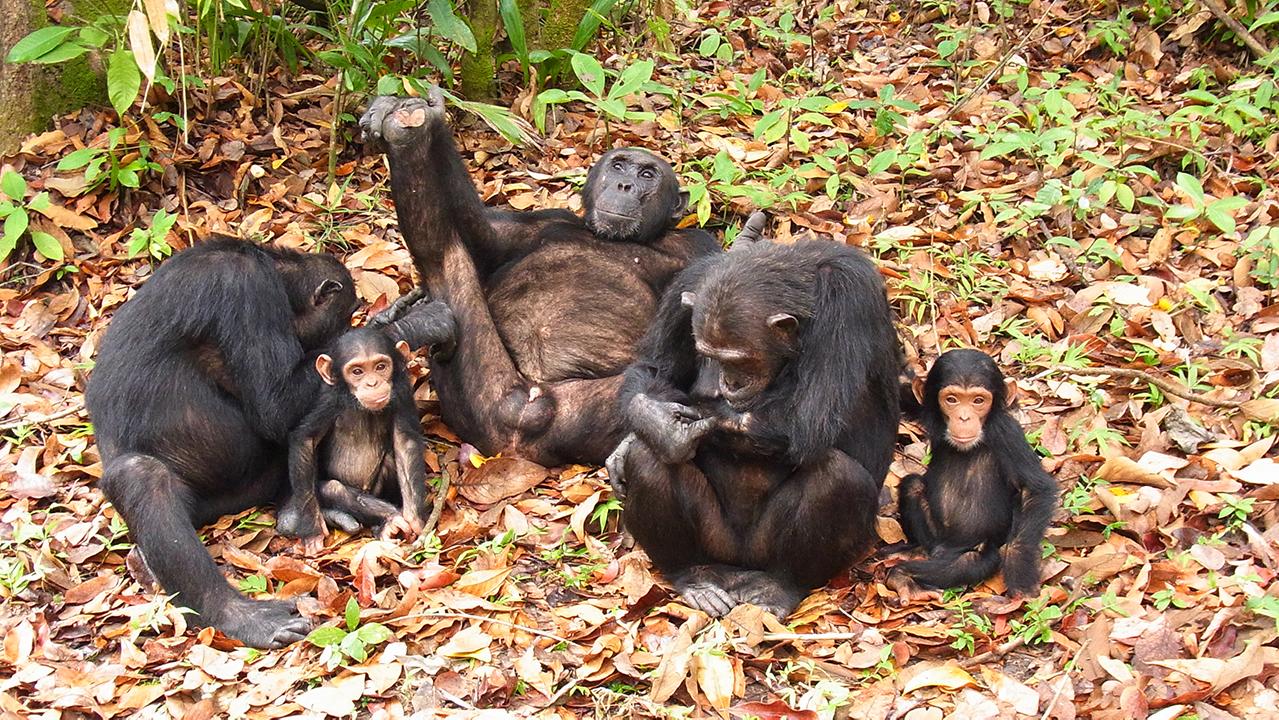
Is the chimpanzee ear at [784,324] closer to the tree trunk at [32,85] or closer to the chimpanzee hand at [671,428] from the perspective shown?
the chimpanzee hand at [671,428]

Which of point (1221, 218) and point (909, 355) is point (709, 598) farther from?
point (1221, 218)

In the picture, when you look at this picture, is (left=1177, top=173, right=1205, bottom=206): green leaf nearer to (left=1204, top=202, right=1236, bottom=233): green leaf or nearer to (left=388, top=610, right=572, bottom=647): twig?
(left=1204, top=202, right=1236, bottom=233): green leaf

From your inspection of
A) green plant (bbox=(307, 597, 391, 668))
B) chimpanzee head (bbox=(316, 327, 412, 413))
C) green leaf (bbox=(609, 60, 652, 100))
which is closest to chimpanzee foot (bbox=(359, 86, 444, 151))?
chimpanzee head (bbox=(316, 327, 412, 413))

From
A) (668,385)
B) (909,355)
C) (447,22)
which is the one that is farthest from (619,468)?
(447,22)

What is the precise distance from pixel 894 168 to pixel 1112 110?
70.2 inches

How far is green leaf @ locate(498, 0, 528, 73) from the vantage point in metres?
9.55

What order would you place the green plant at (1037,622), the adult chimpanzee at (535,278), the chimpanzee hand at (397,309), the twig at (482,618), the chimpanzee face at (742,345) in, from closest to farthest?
the green plant at (1037,622) → the chimpanzee face at (742,345) → the twig at (482,618) → the adult chimpanzee at (535,278) → the chimpanzee hand at (397,309)

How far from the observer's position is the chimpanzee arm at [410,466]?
7.04 metres

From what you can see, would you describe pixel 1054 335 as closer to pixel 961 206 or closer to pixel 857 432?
pixel 961 206

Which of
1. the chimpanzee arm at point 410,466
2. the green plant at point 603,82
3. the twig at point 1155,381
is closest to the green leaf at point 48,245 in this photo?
the chimpanzee arm at point 410,466

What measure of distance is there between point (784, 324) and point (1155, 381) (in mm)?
2706

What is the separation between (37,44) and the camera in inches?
323

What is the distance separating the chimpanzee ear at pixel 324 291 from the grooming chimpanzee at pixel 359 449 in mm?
391

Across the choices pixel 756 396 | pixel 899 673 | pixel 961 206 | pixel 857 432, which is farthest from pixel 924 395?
pixel 961 206
